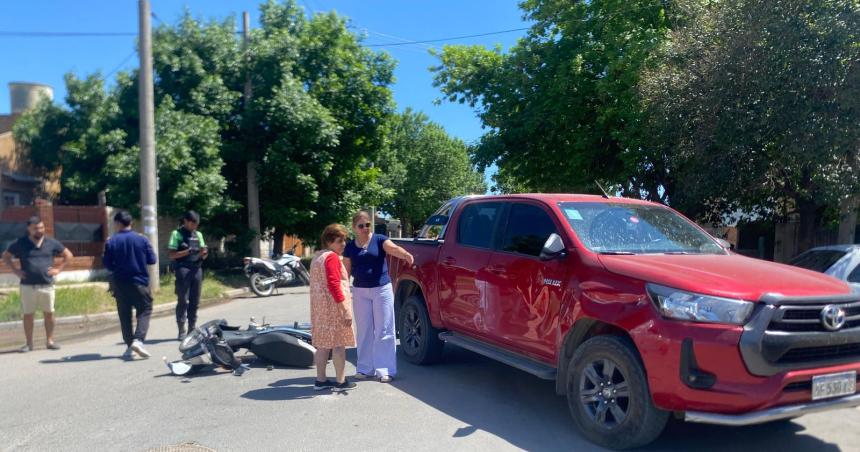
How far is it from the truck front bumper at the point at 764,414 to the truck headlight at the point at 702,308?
1.92 feet

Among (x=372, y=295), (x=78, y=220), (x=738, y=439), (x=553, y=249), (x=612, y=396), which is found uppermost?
(x=553, y=249)

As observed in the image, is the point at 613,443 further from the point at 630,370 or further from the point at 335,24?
the point at 335,24

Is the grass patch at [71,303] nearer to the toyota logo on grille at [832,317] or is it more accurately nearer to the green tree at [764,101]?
the green tree at [764,101]

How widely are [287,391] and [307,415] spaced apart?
0.89 metres

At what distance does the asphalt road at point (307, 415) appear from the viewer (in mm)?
5129

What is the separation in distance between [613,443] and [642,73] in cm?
952

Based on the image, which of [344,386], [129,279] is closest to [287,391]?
[344,386]

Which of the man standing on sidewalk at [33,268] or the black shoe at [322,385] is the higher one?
the man standing on sidewalk at [33,268]

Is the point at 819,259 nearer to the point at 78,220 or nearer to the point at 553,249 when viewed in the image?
the point at 553,249

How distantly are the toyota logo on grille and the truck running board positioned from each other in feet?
6.60

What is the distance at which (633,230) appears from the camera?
5.80 metres

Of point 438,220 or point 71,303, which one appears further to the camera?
point 71,303

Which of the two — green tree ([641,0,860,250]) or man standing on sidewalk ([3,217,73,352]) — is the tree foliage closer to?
man standing on sidewalk ([3,217,73,352])

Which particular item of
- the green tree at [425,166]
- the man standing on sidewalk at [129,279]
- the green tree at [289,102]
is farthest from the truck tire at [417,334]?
the green tree at [425,166]
